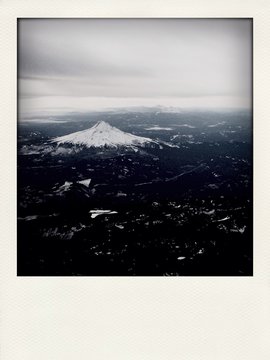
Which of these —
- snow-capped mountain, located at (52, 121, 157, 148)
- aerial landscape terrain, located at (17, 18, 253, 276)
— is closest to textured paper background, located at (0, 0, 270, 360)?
aerial landscape terrain, located at (17, 18, 253, 276)

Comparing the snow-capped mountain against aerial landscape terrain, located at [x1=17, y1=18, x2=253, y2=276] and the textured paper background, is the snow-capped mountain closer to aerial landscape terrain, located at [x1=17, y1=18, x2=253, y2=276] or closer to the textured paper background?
aerial landscape terrain, located at [x1=17, y1=18, x2=253, y2=276]

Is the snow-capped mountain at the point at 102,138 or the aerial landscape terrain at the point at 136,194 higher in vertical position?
the snow-capped mountain at the point at 102,138

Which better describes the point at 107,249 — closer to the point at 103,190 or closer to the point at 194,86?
the point at 103,190
